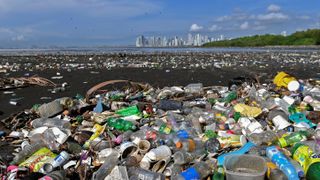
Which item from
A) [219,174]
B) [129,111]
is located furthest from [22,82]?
[219,174]

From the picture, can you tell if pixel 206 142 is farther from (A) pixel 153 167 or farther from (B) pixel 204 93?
(B) pixel 204 93

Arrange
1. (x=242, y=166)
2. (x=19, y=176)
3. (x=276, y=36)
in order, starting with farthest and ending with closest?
(x=276, y=36)
(x=19, y=176)
(x=242, y=166)

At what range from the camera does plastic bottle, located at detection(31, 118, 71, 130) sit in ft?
20.6

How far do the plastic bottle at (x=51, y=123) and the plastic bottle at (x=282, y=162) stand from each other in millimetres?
3392

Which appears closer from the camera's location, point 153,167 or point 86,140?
point 153,167

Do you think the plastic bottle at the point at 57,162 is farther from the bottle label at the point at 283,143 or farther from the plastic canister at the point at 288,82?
the plastic canister at the point at 288,82

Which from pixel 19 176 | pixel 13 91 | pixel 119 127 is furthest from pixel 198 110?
pixel 13 91

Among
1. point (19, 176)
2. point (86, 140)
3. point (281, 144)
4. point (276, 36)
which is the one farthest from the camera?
point (276, 36)

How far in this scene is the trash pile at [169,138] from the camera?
4082 mm

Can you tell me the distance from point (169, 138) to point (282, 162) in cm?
161

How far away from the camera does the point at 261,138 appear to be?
5.01m

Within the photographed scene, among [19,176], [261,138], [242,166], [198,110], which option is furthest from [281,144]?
[19,176]

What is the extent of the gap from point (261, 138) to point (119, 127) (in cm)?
219

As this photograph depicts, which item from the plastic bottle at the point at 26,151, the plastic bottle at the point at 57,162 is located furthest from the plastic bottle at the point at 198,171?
the plastic bottle at the point at 26,151
